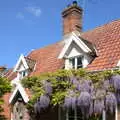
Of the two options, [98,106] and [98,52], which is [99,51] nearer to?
[98,52]

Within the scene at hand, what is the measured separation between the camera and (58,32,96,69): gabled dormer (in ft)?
64.8

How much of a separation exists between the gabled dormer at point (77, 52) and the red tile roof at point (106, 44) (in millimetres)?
526

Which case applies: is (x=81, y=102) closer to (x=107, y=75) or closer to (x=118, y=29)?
(x=107, y=75)

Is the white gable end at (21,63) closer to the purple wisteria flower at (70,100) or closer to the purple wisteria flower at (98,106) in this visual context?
the purple wisteria flower at (70,100)

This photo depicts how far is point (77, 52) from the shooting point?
803 inches

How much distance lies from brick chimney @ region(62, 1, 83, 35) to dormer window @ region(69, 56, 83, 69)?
14.4 ft

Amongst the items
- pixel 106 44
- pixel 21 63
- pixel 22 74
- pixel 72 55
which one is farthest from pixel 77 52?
pixel 22 74

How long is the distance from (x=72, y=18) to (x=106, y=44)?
5601 mm

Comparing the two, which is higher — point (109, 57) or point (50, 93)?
point (109, 57)

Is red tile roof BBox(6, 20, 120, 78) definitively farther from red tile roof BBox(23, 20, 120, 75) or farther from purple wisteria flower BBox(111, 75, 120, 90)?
purple wisteria flower BBox(111, 75, 120, 90)

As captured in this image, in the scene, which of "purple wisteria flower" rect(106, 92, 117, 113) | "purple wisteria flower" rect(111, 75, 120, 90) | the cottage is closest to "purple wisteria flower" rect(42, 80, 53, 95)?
the cottage

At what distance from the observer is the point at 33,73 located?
81.2ft

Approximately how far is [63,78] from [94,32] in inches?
252

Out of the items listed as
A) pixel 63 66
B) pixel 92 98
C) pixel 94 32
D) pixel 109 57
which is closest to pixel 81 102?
pixel 92 98
